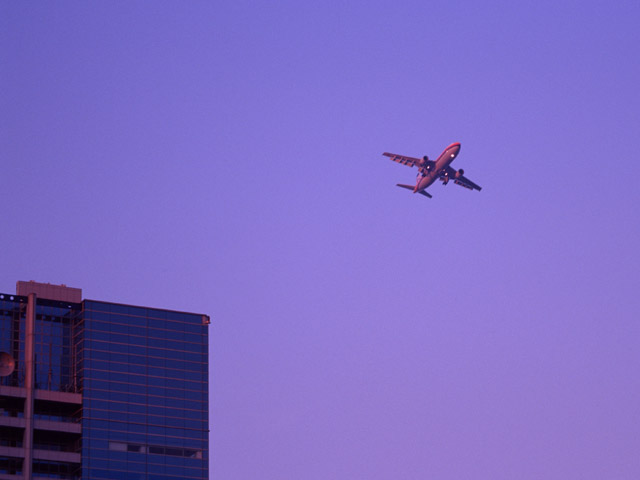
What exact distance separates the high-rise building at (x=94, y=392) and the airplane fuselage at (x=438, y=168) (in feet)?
165

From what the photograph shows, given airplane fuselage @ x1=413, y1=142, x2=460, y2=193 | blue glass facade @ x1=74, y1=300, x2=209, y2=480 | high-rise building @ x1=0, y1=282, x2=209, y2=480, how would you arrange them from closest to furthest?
high-rise building @ x1=0, y1=282, x2=209, y2=480 < blue glass facade @ x1=74, y1=300, x2=209, y2=480 < airplane fuselage @ x1=413, y1=142, x2=460, y2=193

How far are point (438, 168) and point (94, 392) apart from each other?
64.2 m

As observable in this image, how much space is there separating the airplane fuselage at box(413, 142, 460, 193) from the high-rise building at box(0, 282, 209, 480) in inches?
1982

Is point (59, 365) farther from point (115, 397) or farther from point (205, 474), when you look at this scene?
point (205, 474)

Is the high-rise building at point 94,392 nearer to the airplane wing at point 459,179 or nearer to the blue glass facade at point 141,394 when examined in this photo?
the blue glass facade at point 141,394

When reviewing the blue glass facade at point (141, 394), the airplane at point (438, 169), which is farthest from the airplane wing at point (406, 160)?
the blue glass facade at point (141, 394)

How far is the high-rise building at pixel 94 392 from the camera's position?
12038cm

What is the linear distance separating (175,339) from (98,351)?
9.89 m

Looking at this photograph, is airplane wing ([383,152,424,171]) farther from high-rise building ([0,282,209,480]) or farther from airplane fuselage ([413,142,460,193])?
high-rise building ([0,282,209,480])

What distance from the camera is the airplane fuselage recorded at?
15900 cm

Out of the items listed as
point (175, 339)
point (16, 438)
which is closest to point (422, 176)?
point (175, 339)

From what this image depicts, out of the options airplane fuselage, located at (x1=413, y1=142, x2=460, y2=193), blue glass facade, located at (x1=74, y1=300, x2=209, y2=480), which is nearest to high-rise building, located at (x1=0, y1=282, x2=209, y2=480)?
blue glass facade, located at (x1=74, y1=300, x2=209, y2=480)

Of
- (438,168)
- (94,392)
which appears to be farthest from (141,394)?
(438,168)

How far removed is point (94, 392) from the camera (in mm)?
123250
